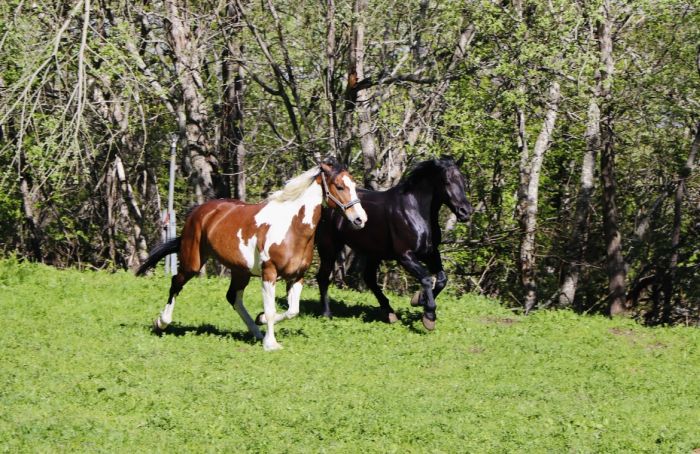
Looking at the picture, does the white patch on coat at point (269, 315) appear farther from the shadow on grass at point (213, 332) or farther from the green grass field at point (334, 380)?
the shadow on grass at point (213, 332)

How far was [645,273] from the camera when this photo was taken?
27.1m

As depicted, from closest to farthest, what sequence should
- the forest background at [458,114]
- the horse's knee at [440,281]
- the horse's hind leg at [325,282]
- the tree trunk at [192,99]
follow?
the horse's knee at [440,281] → the horse's hind leg at [325,282] → the forest background at [458,114] → the tree trunk at [192,99]

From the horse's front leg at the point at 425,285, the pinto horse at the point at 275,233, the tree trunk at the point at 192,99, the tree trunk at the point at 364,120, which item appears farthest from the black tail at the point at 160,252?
the tree trunk at the point at 192,99

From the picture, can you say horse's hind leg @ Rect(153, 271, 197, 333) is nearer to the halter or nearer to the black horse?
the halter

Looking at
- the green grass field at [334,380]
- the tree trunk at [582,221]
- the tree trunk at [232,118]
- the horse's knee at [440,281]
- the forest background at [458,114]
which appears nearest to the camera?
the green grass field at [334,380]

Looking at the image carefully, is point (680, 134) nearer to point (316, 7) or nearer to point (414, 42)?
point (414, 42)

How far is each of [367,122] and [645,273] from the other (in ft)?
31.4

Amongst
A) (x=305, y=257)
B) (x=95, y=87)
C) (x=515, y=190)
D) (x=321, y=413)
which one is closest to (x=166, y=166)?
(x=95, y=87)

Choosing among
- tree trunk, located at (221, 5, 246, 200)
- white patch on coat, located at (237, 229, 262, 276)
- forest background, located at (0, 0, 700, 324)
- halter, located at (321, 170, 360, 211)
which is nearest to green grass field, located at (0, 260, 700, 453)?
white patch on coat, located at (237, 229, 262, 276)

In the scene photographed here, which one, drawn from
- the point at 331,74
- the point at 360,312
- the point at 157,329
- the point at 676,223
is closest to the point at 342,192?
the point at 157,329

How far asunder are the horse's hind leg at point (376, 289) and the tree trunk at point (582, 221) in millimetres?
6411

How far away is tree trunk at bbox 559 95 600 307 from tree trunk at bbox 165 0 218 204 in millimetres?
8824

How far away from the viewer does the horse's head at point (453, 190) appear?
16391 millimetres

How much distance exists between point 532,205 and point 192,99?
865 cm
